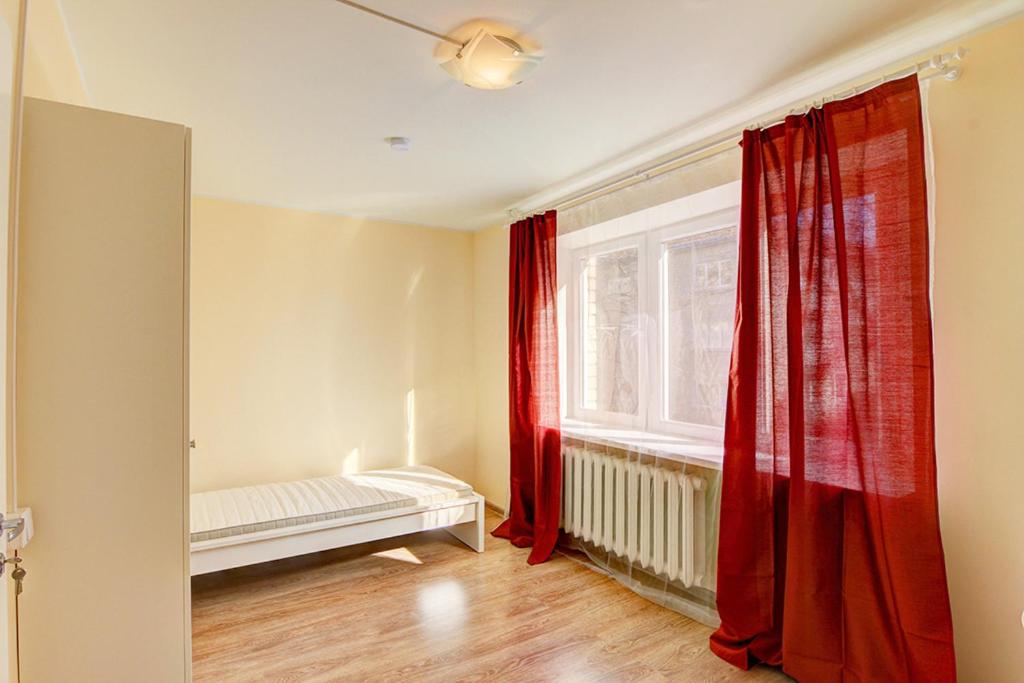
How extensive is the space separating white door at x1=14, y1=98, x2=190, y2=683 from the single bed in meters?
1.34

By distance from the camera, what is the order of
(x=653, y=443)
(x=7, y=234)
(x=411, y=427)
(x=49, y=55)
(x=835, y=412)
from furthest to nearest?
(x=411, y=427), (x=653, y=443), (x=835, y=412), (x=49, y=55), (x=7, y=234)

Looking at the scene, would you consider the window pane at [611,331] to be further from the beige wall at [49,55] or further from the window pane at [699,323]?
the beige wall at [49,55]

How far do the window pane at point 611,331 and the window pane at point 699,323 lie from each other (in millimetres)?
245

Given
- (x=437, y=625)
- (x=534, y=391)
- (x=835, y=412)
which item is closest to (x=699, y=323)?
(x=835, y=412)

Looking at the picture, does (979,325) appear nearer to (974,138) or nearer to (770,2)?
(974,138)

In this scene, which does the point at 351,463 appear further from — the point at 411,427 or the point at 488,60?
the point at 488,60

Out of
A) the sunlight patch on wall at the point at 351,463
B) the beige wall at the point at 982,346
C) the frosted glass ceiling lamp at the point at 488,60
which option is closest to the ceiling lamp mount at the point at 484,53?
the frosted glass ceiling lamp at the point at 488,60

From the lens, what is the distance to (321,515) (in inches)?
115

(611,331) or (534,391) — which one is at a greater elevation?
(611,331)

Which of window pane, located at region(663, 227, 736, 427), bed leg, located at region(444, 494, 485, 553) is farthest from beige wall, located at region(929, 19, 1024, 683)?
bed leg, located at region(444, 494, 485, 553)

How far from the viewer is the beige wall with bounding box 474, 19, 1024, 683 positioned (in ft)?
5.27

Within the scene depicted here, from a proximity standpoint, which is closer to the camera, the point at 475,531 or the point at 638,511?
the point at 638,511

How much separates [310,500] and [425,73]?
2455mm

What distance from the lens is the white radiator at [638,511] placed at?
2541 millimetres
